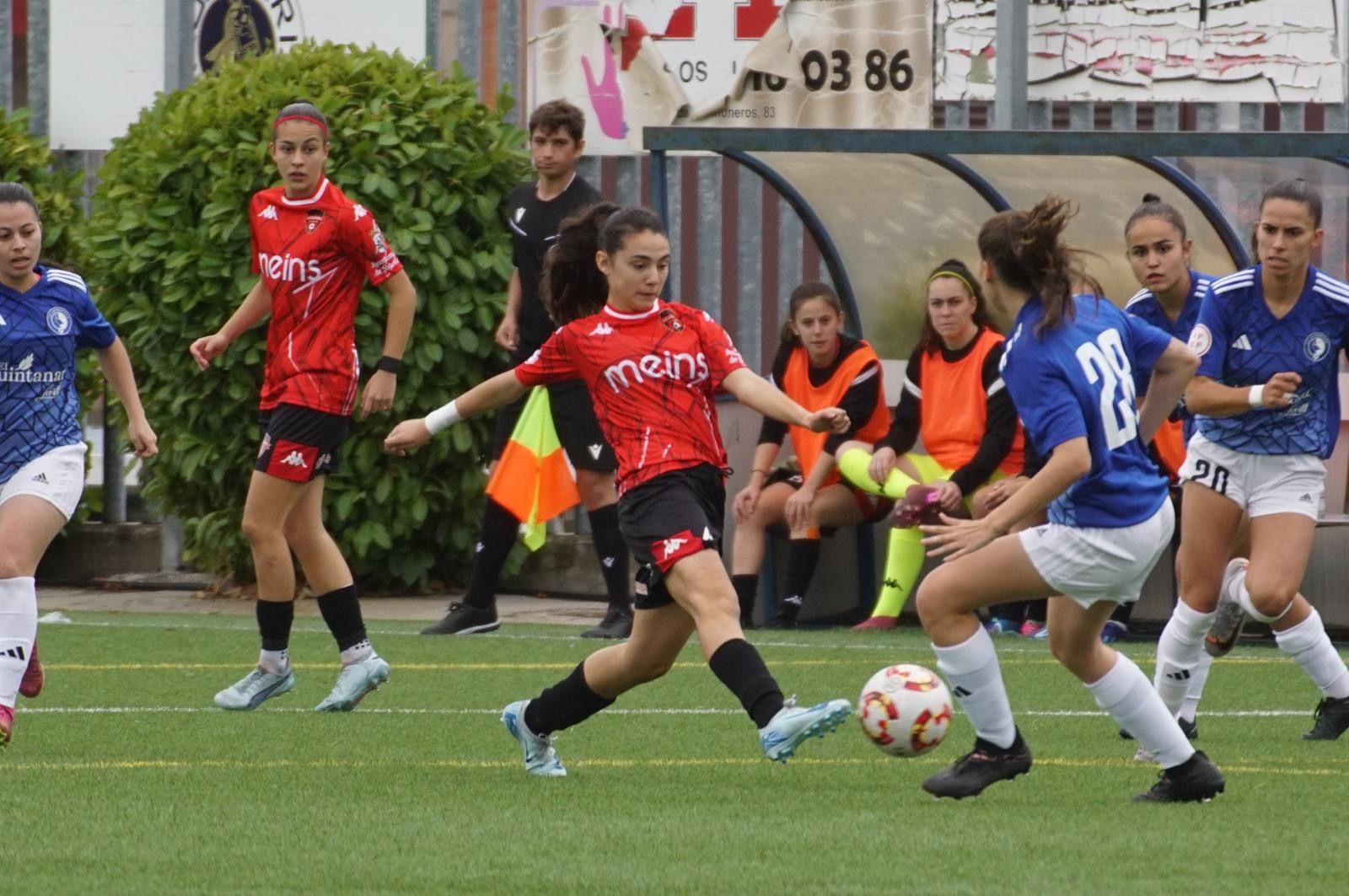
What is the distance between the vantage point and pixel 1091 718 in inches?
325

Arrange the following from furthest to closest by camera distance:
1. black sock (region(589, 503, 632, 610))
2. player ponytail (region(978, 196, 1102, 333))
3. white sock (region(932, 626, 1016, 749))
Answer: black sock (region(589, 503, 632, 610)) < white sock (region(932, 626, 1016, 749)) < player ponytail (region(978, 196, 1102, 333))

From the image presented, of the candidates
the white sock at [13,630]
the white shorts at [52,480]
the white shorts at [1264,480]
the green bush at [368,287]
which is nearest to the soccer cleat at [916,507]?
the white shorts at [1264,480]

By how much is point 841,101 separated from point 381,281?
6354 millimetres

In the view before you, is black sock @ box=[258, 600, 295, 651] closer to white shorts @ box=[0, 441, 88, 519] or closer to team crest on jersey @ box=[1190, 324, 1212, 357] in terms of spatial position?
white shorts @ box=[0, 441, 88, 519]

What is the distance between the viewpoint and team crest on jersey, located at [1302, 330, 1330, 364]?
7508 millimetres

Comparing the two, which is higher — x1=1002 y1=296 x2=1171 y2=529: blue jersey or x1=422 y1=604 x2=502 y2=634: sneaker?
x1=1002 y1=296 x2=1171 y2=529: blue jersey

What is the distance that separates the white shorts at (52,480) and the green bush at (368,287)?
4.63 m

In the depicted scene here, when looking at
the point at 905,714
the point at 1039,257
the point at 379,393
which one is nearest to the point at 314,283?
the point at 379,393

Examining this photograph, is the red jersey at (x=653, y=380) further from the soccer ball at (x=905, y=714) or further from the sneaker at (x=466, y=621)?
the sneaker at (x=466, y=621)

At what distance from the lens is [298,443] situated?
844 cm

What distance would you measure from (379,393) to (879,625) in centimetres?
A: 384

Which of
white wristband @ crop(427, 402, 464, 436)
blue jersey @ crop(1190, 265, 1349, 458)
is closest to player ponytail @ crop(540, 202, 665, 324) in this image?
white wristband @ crop(427, 402, 464, 436)

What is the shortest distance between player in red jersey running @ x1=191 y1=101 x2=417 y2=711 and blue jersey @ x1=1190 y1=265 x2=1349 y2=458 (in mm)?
2851

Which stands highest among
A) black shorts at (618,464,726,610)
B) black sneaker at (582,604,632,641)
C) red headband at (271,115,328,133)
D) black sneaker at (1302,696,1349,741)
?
red headband at (271,115,328,133)
